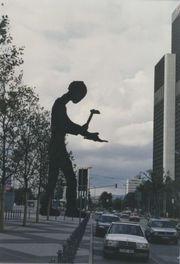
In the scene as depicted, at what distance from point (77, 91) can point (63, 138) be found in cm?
222

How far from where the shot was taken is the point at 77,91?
19109 millimetres

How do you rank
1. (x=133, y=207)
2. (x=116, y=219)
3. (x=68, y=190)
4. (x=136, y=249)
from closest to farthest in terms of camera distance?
(x=136, y=249), (x=68, y=190), (x=116, y=219), (x=133, y=207)

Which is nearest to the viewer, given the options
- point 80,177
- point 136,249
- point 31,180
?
point 136,249

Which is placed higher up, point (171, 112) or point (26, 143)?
point (171, 112)

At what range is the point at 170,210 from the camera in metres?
134

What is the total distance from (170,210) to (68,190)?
120m

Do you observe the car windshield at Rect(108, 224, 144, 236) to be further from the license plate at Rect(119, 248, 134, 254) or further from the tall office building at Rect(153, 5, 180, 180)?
the tall office building at Rect(153, 5, 180, 180)

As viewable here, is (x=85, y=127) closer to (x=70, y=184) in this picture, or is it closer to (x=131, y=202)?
(x=70, y=184)

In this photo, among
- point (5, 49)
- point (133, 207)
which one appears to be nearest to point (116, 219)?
point (5, 49)

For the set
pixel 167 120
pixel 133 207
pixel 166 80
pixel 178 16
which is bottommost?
pixel 133 207

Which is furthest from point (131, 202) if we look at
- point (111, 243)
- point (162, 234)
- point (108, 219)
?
point (111, 243)

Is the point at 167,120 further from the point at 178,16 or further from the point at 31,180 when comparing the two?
the point at 31,180

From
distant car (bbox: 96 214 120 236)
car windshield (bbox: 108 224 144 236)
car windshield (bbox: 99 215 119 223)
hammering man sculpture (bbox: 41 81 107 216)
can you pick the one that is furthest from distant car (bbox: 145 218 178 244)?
hammering man sculpture (bbox: 41 81 107 216)

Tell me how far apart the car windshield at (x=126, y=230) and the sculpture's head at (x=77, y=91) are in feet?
19.0
